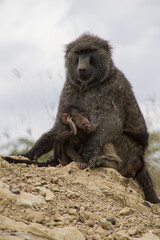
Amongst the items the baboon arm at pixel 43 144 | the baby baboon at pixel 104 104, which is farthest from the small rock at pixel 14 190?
the baboon arm at pixel 43 144

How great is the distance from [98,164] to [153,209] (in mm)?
738

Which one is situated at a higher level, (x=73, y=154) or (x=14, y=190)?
(x=73, y=154)

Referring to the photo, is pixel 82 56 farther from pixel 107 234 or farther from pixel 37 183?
pixel 107 234

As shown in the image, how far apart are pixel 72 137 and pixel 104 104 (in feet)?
2.17

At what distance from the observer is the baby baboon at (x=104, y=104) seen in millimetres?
5039

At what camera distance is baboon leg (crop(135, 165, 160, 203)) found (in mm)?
5445

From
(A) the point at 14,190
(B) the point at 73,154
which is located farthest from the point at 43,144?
(A) the point at 14,190

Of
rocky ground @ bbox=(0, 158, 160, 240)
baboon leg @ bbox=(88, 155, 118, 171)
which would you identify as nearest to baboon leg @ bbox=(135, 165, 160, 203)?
baboon leg @ bbox=(88, 155, 118, 171)

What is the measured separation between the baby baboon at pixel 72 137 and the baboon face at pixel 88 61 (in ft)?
1.74

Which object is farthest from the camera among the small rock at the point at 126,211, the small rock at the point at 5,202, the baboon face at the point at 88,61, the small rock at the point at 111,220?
the baboon face at the point at 88,61

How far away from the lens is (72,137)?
184 inches

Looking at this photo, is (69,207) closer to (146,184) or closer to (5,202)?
(5,202)

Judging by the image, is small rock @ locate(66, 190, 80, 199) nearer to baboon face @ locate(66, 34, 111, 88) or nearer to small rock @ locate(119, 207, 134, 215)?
small rock @ locate(119, 207, 134, 215)

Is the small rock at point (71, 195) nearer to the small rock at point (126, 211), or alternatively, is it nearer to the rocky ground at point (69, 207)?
the rocky ground at point (69, 207)
